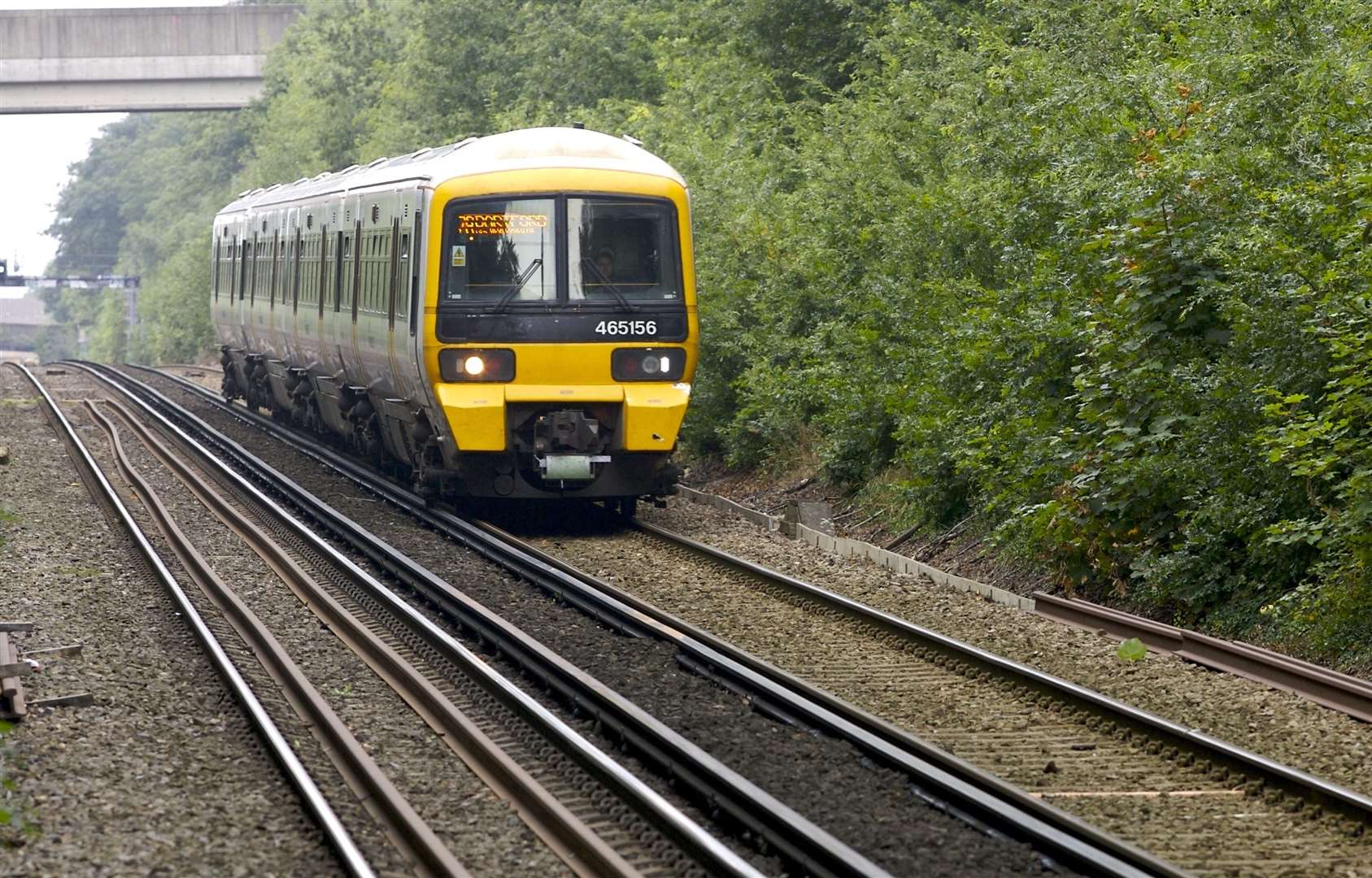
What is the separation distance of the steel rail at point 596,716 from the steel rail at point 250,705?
46.1 inches

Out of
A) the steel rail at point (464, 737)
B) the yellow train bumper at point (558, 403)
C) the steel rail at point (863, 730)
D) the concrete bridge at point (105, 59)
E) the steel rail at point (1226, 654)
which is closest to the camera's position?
the steel rail at point (863, 730)

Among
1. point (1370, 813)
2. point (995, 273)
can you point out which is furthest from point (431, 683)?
point (995, 273)

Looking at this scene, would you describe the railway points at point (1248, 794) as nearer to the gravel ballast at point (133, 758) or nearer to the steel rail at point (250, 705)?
the steel rail at point (250, 705)

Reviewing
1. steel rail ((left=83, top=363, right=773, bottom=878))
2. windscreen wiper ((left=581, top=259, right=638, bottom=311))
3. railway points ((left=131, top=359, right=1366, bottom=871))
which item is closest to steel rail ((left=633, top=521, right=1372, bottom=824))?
railway points ((left=131, top=359, right=1366, bottom=871))

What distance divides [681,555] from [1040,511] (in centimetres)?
323

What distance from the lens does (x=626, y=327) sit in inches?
595

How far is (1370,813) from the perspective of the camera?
22.4 ft

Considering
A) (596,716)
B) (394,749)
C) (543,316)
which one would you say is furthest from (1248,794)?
(543,316)

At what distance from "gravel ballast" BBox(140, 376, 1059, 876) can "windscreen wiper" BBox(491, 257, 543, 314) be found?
2.67m

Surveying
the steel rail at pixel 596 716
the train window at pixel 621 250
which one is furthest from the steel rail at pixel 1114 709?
the train window at pixel 621 250

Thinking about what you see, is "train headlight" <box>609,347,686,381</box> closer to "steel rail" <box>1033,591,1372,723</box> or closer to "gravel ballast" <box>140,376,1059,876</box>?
"gravel ballast" <box>140,376,1059,876</box>

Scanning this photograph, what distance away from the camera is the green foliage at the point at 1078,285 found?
1056cm

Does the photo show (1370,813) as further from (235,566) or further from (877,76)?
(877,76)

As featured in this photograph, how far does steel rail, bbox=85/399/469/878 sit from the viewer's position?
664 cm
